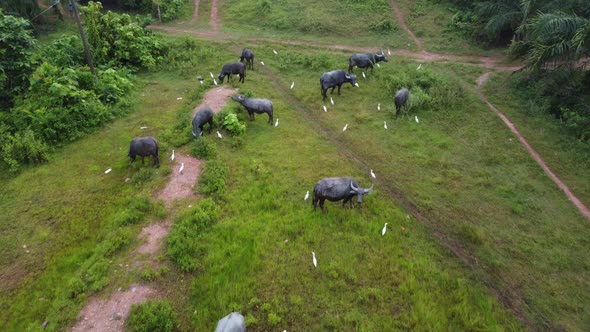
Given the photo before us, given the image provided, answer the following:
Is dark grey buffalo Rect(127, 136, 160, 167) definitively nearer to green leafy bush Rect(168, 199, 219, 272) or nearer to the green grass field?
the green grass field

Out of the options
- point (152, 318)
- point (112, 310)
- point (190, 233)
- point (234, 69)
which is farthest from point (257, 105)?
point (152, 318)

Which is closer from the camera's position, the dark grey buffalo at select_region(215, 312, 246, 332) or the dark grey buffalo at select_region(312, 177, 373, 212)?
the dark grey buffalo at select_region(215, 312, 246, 332)

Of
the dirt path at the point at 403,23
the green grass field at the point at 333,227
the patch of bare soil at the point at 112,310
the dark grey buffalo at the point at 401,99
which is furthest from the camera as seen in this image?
the dirt path at the point at 403,23

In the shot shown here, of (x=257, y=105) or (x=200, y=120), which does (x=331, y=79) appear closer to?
(x=257, y=105)

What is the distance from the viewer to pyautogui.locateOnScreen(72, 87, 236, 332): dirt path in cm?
911

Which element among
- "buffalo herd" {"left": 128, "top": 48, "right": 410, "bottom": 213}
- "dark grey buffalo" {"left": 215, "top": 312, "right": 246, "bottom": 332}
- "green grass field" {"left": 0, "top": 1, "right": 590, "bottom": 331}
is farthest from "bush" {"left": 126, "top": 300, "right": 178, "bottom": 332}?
"buffalo herd" {"left": 128, "top": 48, "right": 410, "bottom": 213}

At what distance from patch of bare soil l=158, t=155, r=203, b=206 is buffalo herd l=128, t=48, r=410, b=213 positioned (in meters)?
1.01

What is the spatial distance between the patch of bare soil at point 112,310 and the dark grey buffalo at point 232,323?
252 centimetres

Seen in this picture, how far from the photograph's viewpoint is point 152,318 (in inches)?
352

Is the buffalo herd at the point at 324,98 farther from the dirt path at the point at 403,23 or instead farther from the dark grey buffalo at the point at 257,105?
the dirt path at the point at 403,23

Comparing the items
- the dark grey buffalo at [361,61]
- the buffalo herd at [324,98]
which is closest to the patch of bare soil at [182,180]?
the buffalo herd at [324,98]

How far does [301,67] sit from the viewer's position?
25141 mm

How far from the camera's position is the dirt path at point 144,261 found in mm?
9109

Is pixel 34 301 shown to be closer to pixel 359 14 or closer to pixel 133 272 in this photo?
pixel 133 272
